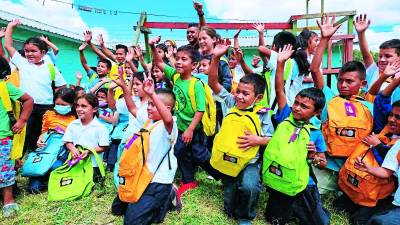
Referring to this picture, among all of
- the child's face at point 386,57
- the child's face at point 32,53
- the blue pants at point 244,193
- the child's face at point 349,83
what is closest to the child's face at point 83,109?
the child's face at point 32,53

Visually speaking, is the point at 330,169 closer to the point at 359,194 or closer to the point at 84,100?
the point at 359,194

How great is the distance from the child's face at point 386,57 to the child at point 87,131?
337 cm

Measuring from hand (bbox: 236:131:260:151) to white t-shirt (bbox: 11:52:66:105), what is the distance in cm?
306

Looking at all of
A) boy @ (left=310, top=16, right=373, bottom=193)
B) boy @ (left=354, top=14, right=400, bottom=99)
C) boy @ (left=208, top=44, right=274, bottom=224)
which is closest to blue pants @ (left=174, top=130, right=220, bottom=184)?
boy @ (left=208, top=44, right=274, bottom=224)

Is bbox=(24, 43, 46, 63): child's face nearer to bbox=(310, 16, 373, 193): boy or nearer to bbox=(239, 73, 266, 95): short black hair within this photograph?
bbox=(239, 73, 266, 95): short black hair

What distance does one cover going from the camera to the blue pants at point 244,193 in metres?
3.24

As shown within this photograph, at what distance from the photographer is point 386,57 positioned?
3.58 meters

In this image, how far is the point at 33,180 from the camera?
Result: 4.21m

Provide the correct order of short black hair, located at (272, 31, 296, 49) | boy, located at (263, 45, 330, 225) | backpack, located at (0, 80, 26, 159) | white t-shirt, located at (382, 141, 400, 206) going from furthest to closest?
1. short black hair, located at (272, 31, 296, 49)
2. backpack, located at (0, 80, 26, 159)
3. boy, located at (263, 45, 330, 225)
4. white t-shirt, located at (382, 141, 400, 206)

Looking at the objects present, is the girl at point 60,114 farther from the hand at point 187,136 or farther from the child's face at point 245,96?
the child's face at point 245,96

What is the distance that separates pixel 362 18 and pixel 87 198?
12.3 ft

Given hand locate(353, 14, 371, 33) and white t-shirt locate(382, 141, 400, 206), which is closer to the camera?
white t-shirt locate(382, 141, 400, 206)

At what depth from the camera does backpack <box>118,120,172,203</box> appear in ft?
10.4

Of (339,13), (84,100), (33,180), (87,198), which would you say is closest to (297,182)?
(87,198)
